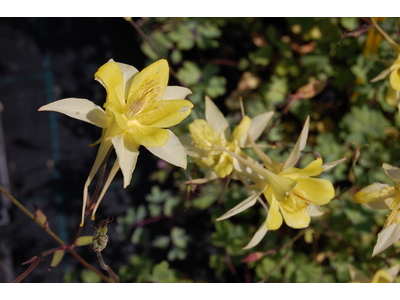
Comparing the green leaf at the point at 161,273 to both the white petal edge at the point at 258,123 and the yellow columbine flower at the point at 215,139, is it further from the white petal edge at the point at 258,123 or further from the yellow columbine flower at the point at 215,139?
the white petal edge at the point at 258,123

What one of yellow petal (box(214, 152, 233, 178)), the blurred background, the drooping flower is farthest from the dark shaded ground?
the drooping flower

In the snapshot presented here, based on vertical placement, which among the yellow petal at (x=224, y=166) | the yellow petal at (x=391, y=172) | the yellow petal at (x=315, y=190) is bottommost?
the yellow petal at (x=391, y=172)

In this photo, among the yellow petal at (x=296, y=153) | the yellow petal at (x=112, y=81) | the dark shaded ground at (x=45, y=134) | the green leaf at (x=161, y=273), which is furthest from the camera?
the dark shaded ground at (x=45, y=134)

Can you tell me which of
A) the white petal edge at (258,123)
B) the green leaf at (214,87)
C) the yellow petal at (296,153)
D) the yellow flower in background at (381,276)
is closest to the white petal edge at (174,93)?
the white petal edge at (258,123)

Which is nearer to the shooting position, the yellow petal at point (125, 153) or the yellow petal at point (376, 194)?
the yellow petal at point (125, 153)

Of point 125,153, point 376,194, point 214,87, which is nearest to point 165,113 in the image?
point 125,153

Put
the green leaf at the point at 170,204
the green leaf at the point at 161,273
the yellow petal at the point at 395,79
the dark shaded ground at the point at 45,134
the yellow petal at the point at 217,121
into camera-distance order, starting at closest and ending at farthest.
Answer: the yellow petal at the point at 395,79
the yellow petal at the point at 217,121
the green leaf at the point at 161,273
the green leaf at the point at 170,204
the dark shaded ground at the point at 45,134
